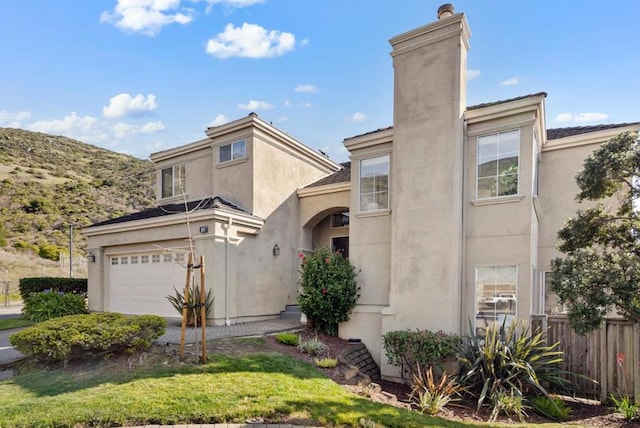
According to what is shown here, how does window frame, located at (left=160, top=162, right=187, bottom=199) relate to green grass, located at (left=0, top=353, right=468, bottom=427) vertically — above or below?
Result: above

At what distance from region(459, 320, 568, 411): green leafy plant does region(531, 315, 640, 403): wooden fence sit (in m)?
0.33

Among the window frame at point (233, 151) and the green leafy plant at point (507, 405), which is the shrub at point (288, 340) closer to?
the green leafy plant at point (507, 405)

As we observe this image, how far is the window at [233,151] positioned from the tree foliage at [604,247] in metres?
11.6

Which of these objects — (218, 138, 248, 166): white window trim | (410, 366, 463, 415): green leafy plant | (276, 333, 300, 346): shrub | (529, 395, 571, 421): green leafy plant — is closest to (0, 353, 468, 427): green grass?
(410, 366, 463, 415): green leafy plant

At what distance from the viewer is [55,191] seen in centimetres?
4238

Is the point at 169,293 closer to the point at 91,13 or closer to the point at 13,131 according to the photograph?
the point at 91,13

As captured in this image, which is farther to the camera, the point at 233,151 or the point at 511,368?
the point at 233,151

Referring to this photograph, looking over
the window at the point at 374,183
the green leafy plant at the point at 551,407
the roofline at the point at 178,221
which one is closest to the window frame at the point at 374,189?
the window at the point at 374,183

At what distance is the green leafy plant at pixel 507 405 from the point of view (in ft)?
23.7

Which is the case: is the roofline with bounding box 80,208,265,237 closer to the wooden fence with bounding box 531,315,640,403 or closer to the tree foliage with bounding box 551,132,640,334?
the tree foliage with bounding box 551,132,640,334

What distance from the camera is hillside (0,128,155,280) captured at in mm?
37312

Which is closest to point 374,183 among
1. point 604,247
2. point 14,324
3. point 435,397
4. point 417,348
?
point 417,348

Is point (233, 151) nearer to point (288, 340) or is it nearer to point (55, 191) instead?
point (288, 340)

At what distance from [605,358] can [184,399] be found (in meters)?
8.87
